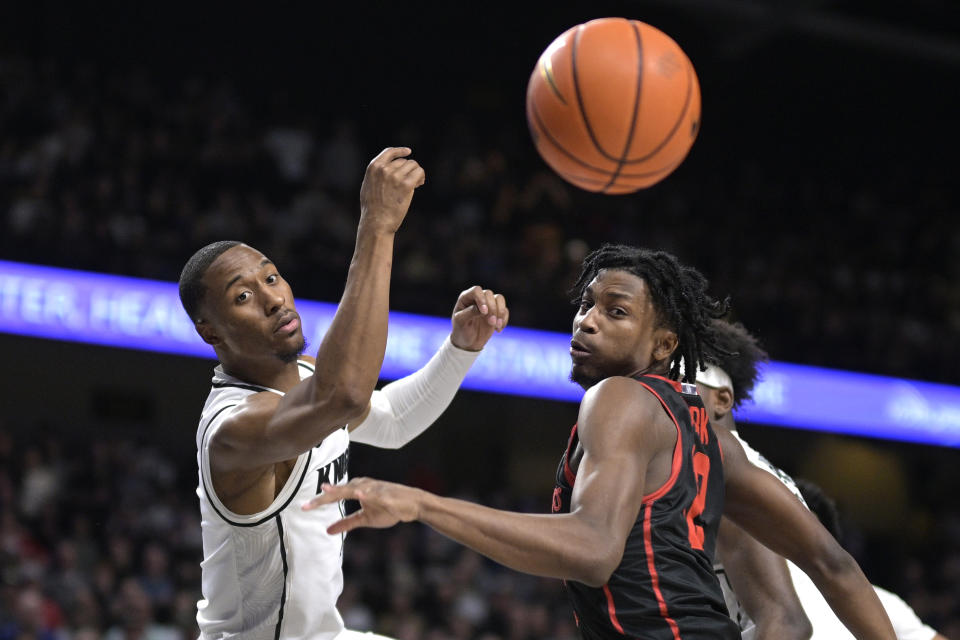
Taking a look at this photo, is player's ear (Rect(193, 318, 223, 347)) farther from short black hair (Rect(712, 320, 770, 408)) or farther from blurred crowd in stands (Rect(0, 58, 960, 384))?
blurred crowd in stands (Rect(0, 58, 960, 384))

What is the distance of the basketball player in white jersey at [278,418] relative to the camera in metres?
2.42

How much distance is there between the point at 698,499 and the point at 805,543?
0.42 m

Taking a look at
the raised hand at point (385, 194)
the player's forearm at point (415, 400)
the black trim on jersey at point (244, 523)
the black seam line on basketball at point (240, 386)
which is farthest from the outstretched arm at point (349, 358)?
the player's forearm at point (415, 400)

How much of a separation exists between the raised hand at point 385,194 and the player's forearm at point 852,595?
134cm

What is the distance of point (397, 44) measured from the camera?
44.8 ft

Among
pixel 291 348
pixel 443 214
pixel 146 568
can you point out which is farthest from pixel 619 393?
pixel 443 214

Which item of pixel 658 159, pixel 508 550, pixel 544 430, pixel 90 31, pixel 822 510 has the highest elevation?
pixel 90 31

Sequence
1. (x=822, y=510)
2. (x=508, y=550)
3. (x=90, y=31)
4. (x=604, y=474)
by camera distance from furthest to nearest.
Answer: (x=90, y=31)
(x=822, y=510)
(x=604, y=474)
(x=508, y=550)

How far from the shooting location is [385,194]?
2.49 m

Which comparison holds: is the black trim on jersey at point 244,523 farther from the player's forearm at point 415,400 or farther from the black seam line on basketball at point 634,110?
the black seam line on basketball at point 634,110

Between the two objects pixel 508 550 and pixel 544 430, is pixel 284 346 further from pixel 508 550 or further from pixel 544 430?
pixel 544 430

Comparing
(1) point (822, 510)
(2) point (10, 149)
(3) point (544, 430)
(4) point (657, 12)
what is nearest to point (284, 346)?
(1) point (822, 510)

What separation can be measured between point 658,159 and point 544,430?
10.1 meters

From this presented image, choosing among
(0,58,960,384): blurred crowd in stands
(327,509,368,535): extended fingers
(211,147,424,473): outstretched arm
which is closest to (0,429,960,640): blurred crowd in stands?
(0,58,960,384): blurred crowd in stands
